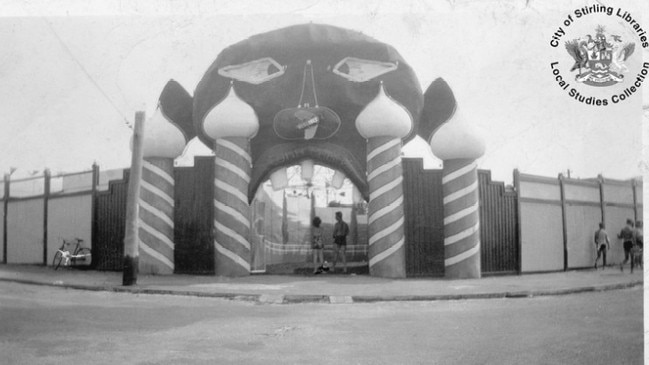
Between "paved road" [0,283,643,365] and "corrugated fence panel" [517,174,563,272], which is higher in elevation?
"corrugated fence panel" [517,174,563,272]

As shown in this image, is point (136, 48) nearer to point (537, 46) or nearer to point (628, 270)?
point (537, 46)

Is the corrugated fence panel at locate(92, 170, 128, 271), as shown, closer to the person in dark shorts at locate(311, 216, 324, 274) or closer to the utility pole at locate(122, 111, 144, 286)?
the utility pole at locate(122, 111, 144, 286)

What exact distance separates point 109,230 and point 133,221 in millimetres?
718

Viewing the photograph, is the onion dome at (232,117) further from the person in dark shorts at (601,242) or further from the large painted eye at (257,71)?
the person in dark shorts at (601,242)

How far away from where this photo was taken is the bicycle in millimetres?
8961

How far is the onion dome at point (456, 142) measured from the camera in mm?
9508

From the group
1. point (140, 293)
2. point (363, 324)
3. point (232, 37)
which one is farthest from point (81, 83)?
point (363, 324)

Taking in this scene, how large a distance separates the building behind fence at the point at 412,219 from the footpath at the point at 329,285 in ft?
0.89

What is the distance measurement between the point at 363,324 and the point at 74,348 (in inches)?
103

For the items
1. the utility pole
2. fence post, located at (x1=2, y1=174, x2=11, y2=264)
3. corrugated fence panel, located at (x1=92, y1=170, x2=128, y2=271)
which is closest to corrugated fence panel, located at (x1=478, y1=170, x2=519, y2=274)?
the utility pole

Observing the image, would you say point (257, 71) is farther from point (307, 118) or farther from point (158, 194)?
point (158, 194)

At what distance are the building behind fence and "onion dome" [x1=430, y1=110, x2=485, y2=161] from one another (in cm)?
50

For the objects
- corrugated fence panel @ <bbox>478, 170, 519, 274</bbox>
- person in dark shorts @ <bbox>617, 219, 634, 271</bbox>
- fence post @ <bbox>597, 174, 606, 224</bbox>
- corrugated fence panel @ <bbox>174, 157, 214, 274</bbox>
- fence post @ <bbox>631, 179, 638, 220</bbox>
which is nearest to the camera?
fence post @ <bbox>631, 179, 638, 220</bbox>
